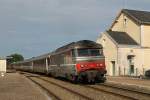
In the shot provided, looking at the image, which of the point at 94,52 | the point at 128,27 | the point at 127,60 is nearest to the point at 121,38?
the point at 128,27

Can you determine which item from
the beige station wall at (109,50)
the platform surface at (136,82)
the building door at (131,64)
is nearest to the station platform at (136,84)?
the platform surface at (136,82)

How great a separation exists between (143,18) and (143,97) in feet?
120

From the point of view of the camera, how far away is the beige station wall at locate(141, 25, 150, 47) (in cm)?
5364

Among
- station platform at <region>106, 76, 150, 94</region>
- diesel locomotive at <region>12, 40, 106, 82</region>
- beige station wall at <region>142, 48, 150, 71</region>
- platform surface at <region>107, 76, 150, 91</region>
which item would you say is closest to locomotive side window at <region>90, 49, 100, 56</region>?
diesel locomotive at <region>12, 40, 106, 82</region>

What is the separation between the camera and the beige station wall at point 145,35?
5364 centimetres

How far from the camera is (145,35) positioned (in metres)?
53.9

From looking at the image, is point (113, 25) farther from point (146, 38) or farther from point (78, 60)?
point (78, 60)

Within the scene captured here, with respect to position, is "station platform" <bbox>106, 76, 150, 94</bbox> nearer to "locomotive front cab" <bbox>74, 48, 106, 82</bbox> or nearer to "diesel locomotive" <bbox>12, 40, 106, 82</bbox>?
"diesel locomotive" <bbox>12, 40, 106, 82</bbox>

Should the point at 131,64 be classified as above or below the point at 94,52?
below

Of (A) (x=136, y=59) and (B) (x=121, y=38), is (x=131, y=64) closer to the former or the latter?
(A) (x=136, y=59)

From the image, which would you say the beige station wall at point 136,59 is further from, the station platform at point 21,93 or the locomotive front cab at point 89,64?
the station platform at point 21,93

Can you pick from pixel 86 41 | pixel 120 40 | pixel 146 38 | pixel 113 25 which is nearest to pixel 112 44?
pixel 120 40

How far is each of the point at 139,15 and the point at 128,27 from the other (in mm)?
2288

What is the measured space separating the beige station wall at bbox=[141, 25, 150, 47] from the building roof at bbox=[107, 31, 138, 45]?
1.09 meters
